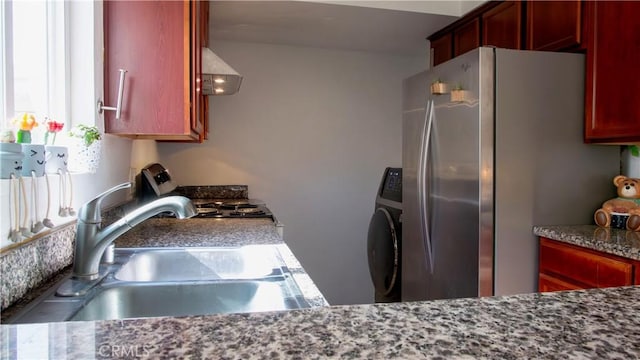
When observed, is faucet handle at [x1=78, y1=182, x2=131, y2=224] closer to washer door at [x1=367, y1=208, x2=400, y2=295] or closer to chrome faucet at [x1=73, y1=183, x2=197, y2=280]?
chrome faucet at [x1=73, y1=183, x2=197, y2=280]

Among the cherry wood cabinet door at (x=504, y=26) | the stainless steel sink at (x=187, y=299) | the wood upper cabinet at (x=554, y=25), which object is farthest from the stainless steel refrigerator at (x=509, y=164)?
the stainless steel sink at (x=187, y=299)

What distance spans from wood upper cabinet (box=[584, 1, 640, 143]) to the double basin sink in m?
1.64

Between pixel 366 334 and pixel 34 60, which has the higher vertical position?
pixel 34 60

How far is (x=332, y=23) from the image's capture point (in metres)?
3.13

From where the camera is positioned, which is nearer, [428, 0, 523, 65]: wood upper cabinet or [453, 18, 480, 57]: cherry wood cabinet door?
[428, 0, 523, 65]: wood upper cabinet

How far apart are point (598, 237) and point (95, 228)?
6.25 ft

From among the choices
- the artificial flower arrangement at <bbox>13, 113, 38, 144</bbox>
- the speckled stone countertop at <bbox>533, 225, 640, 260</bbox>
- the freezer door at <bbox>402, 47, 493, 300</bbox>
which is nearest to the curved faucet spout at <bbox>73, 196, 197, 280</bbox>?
the artificial flower arrangement at <bbox>13, 113, 38, 144</bbox>

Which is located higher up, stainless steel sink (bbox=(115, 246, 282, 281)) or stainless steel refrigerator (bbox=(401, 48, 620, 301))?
stainless steel refrigerator (bbox=(401, 48, 620, 301))

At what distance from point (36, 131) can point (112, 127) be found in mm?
465

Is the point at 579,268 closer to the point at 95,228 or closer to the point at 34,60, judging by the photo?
the point at 95,228

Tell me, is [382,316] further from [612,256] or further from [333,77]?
[333,77]

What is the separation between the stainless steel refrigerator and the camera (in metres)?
2.08

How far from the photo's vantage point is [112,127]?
1713 millimetres

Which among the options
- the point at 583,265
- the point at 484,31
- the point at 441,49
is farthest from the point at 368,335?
the point at 441,49
